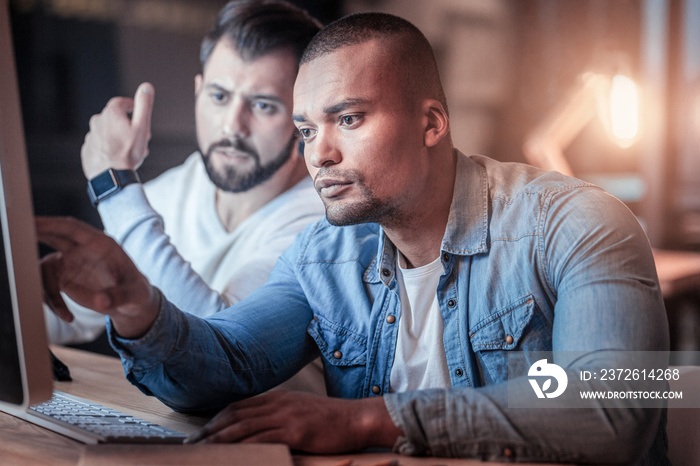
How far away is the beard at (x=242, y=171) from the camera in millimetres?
1714

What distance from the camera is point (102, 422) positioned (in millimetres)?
989

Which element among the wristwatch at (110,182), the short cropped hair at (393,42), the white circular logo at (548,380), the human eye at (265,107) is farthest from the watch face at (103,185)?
the white circular logo at (548,380)

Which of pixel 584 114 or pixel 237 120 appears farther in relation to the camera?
pixel 584 114

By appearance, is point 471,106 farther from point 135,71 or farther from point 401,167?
point 401,167

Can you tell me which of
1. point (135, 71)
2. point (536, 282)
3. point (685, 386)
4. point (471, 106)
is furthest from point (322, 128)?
point (471, 106)

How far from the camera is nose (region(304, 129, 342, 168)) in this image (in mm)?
1231

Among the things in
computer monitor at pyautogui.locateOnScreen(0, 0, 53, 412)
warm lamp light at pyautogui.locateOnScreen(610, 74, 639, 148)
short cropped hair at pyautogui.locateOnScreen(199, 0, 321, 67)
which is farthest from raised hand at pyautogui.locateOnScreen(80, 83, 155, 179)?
warm lamp light at pyautogui.locateOnScreen(610, 74, 639, 148)

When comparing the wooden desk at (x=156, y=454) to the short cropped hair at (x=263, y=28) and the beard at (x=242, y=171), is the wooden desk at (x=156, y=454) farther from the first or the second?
the short cropped hair at (x=263, y=28)

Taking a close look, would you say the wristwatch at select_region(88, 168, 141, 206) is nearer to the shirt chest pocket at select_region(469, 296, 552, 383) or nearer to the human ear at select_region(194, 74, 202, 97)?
the human ear at select_region(194, 74, 202, 97)

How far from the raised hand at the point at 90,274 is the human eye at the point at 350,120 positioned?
472mm

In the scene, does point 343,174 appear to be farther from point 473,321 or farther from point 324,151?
point 473,321

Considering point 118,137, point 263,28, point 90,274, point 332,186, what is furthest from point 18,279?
point 263,28

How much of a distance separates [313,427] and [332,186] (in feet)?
1.60

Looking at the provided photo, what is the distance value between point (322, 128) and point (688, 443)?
85cm
